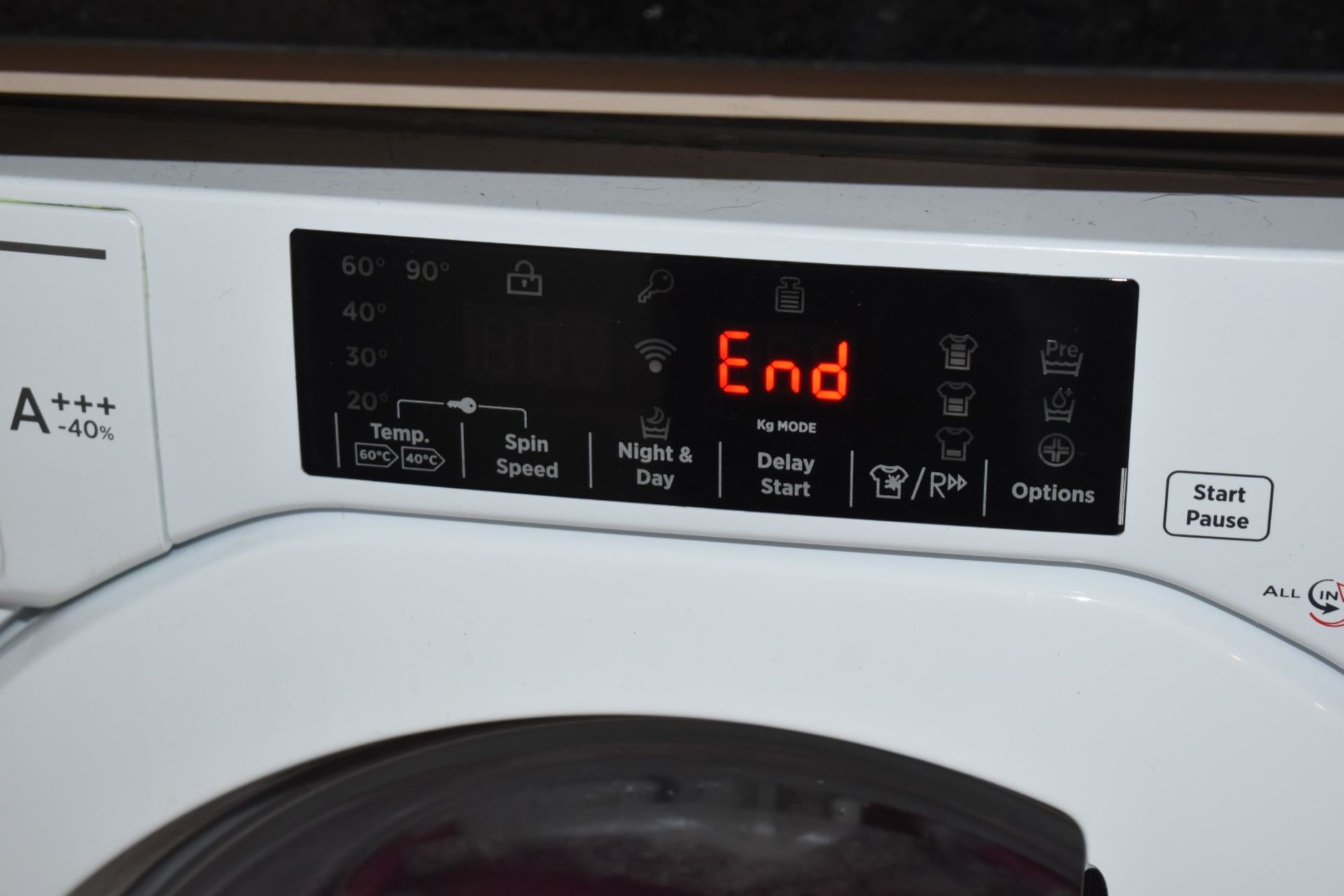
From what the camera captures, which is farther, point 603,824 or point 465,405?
point 603,824

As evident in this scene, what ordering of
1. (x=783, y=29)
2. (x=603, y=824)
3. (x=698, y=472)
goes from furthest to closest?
(x=603, y=824) → (x=698, y=472) → (x=783, y=29)

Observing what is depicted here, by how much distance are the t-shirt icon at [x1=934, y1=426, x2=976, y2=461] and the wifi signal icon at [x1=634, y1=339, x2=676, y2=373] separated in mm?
96

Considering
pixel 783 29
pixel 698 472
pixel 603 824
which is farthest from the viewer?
pixel 603 824

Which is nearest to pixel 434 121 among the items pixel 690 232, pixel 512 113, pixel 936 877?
pixel 512 113

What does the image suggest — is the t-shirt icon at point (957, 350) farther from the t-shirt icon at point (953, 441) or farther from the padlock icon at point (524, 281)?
the padlock icon at point (524, 281)

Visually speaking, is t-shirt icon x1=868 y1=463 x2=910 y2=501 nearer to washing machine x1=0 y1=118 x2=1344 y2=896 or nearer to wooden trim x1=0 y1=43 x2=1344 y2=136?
washing machine x1=0 y1=118 x2=1344 y2=896

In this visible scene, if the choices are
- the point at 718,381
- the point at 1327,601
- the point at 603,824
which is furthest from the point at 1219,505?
the point at 603,824

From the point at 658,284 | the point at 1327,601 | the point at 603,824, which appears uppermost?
the point at 658,284

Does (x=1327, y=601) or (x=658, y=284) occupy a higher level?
(x=658, y=284)

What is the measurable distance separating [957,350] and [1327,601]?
149mm

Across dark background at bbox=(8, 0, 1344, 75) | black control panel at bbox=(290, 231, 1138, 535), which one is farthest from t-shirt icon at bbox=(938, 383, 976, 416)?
dark background at bbox=(8, 0, 1344, 75)

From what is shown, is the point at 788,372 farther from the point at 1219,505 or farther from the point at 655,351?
the point at 1219,505

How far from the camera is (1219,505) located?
396 mm

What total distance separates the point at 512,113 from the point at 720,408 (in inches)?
6.0
